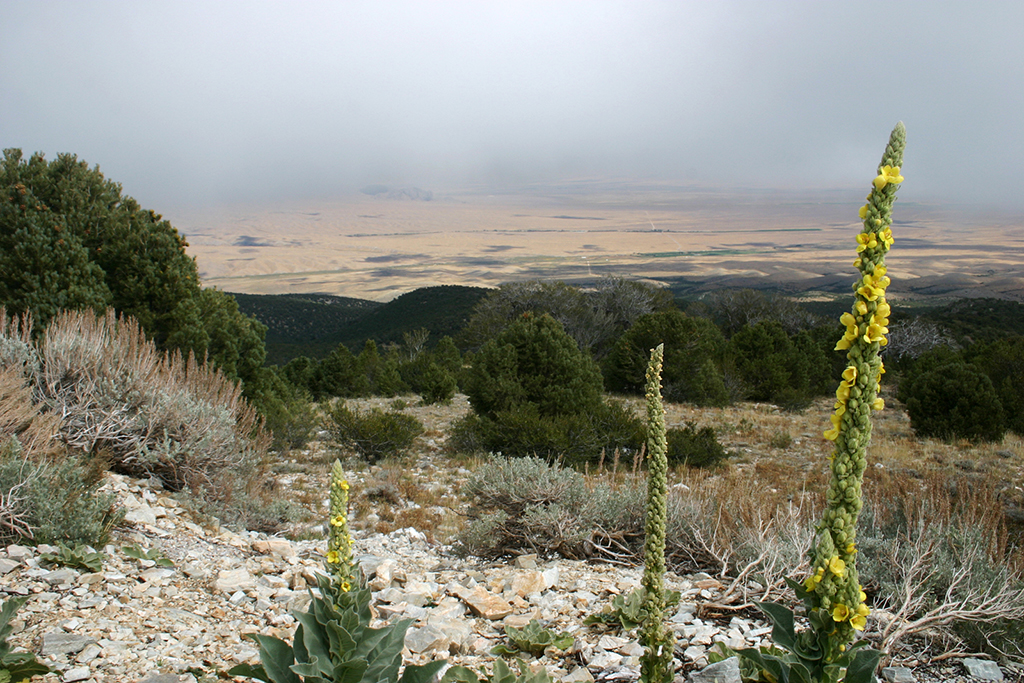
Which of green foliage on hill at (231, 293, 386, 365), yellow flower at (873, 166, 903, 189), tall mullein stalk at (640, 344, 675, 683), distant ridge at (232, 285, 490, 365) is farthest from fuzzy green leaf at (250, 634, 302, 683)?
green foliage on hill at (231, 293, 386, 365)

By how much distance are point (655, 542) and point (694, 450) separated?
307 inches

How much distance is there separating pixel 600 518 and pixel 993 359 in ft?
49.9

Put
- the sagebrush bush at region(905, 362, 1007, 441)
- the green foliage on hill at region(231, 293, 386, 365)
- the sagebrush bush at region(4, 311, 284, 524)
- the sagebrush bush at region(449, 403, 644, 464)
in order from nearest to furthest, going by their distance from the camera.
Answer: the sagebrush bush at region(4, 311, 284, 524), the sagebrush bush at region(449, 403, 644, 464), the sagebrush bush at region(905, 362, 1007, 441), the green foliage on hill at region(231, 293, 386, 365)

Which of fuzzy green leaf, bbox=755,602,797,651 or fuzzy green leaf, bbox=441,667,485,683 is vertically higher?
fuzzy green leaf, bbox=755,602,797,651

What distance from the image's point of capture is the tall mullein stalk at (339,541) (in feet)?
6.55

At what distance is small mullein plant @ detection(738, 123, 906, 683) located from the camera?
157 centimetres

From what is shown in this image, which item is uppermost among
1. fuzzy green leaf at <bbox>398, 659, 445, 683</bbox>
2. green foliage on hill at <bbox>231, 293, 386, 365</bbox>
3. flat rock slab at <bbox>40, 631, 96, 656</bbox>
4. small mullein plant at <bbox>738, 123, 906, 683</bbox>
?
small mullein plant at <bbox>738, 123, 906, 683</bbox>

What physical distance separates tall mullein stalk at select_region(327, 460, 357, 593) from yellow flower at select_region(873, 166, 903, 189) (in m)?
1.78

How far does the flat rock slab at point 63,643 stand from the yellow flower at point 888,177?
12.8 feet

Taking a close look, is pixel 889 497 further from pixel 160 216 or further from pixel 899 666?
pixel 160 216

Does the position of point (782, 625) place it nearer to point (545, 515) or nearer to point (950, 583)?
point (950, 583)

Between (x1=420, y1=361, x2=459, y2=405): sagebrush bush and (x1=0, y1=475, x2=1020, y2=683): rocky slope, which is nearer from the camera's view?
(x1=0, y1=475, x2=1020, y2=683): rocky slope

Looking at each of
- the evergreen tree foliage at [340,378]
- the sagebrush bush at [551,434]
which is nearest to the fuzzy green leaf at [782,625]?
the sagebrush bush at [551,434]

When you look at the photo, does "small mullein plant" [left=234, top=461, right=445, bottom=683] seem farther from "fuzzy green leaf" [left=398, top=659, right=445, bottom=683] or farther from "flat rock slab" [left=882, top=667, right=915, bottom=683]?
"flat rock slab" [left=882, top=667, right=915, bottom=683]
